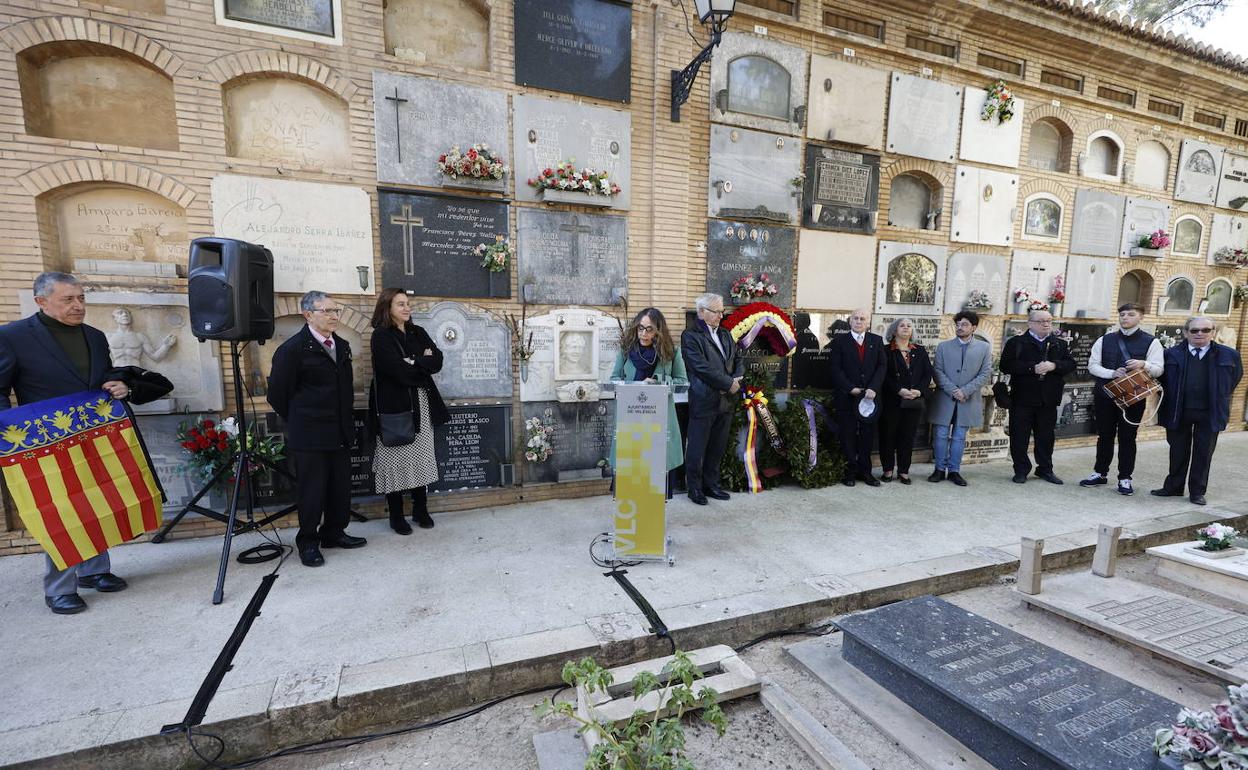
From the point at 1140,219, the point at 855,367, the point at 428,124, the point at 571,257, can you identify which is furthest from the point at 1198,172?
the point at 428,124

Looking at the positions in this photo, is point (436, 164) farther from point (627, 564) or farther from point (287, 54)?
point (627, 564)

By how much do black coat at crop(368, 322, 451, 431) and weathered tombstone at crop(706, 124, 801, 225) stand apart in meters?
3.31

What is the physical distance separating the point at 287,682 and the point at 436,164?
13.3 ft

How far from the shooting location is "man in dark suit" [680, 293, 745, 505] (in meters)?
5.01

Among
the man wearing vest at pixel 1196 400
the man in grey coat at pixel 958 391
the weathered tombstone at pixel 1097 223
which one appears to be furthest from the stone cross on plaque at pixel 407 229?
the weathered tombstone at pixel 1097 223

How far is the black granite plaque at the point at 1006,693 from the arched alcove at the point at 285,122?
17.4ft

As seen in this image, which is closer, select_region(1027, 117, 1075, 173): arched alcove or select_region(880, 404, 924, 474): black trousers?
select_region(880, 404, 924, 474): black trousers

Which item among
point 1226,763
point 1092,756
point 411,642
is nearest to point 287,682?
point 411,642

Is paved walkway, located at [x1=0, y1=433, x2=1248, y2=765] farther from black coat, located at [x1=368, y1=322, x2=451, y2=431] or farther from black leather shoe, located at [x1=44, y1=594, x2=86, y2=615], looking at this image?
black coat, located at [x1=368, y1=322, x2=451, y2=431]

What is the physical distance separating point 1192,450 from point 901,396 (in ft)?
10.3

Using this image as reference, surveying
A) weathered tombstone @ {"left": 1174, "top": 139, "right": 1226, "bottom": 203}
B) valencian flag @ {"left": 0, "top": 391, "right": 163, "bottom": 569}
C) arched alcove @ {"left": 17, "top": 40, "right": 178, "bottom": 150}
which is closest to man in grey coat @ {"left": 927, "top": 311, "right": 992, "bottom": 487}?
weathered tombstone @ {"left": 1174, "top": 139, "right": 1226, "bottom": 203}

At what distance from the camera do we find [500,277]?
504 centimetres

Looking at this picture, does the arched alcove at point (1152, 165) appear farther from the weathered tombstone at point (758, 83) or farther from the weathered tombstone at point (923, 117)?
the weathered tombstone at point (758, 83)

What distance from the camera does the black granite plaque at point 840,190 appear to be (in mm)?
6164
